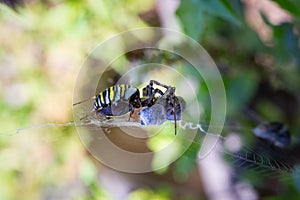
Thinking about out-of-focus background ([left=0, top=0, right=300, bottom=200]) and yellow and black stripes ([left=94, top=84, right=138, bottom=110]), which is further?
out-of-focus background ([left=0, top=0, right=300, bottom=200])

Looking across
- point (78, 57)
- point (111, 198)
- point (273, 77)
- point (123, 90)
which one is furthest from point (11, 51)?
point (123, 90)

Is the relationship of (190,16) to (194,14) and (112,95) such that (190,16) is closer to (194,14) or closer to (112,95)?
(194,14)

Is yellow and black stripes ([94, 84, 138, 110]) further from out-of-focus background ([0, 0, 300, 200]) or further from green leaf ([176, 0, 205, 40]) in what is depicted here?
out-of-focus background ([0, 0, 300, 200])

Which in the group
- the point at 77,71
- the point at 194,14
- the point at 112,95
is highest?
the point at 77,71

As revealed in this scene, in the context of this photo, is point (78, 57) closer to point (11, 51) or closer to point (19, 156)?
point (11, 51)

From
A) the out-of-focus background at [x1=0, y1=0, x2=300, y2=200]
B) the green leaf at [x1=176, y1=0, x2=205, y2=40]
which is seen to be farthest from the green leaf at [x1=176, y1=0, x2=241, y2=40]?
the out-of-focus background at [x1=0, y1=0, x2=300, y2=200]

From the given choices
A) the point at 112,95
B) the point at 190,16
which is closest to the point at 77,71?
the point at 190,16

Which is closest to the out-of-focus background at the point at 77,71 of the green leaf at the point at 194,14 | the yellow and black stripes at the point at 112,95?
the green leaf at the point at 194,14

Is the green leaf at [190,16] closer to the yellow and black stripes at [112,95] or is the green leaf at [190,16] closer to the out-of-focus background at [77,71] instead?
the out-of-focus background at [77,71]
